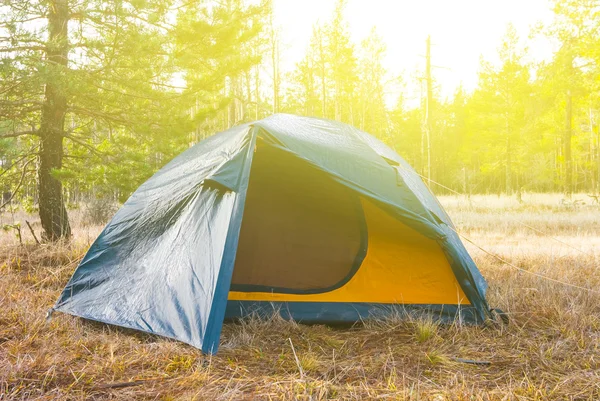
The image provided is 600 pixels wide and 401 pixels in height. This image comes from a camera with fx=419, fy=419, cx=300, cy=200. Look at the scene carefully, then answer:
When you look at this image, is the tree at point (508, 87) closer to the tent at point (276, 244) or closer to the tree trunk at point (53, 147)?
the tent at point (276, 244)

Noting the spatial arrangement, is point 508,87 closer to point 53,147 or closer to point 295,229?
point 295,229

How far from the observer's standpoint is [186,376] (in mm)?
2150

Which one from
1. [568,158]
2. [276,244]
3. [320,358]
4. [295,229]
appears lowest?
[320,358]

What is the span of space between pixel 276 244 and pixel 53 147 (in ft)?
12.7

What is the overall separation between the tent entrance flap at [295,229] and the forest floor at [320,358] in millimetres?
548

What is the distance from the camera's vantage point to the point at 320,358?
2516mm

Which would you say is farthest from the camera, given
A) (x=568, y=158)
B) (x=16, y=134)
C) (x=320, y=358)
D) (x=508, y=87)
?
(x=508, y=87)

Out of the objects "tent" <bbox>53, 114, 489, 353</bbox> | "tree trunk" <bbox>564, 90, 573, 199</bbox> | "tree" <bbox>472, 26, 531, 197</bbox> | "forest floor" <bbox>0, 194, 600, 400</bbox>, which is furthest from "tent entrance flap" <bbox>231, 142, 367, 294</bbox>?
"tree" <bbox>472, 26, 531, 197</bbox>

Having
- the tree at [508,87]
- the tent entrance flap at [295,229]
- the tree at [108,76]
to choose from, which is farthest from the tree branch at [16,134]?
the tree at [508,87]

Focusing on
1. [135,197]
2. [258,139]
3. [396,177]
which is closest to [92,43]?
[135,197]

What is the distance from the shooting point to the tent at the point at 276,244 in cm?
269

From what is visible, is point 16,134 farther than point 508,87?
No

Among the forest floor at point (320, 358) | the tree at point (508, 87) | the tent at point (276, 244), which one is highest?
the tree at point (508, 87)

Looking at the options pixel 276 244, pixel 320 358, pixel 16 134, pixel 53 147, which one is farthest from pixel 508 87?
pixel 320 358
